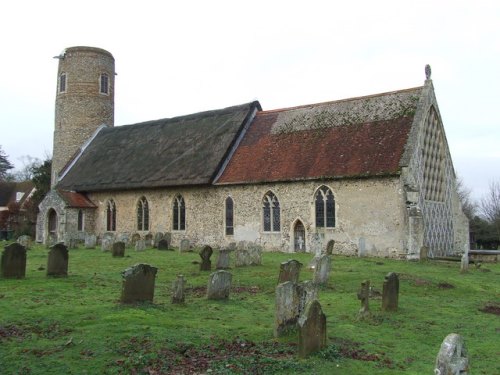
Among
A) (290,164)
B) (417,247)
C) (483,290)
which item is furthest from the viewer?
(290,164)

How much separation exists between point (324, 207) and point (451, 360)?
18612 millimetres

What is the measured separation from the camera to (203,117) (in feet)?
111

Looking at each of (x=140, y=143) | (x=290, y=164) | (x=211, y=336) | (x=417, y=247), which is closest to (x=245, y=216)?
(x=290, y=164)

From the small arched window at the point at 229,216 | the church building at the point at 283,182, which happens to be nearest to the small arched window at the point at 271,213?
the church building at the point at 283,182

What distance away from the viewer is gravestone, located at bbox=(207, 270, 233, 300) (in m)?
11.8

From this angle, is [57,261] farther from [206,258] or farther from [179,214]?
[179,214]

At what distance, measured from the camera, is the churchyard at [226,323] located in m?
7.39

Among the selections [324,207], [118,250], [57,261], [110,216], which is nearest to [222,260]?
[57,261]

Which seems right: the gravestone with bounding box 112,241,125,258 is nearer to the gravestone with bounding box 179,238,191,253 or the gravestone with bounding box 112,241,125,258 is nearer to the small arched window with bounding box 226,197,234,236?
the gravestone with bounding box 179,238,191,253

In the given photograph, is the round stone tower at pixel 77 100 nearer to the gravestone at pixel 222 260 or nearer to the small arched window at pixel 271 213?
the small arched window at pixel 271 213

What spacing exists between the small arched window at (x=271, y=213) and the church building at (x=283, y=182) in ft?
0.19

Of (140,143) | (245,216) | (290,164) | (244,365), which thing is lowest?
(244,365)

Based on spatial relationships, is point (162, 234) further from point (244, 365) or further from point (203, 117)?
point (244, 365)

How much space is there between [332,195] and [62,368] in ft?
60.4
